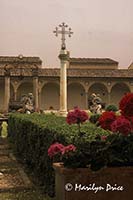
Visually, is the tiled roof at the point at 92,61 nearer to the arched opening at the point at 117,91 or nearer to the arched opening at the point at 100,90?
the arched opening at the point at 117,91

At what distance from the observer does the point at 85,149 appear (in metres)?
3.40

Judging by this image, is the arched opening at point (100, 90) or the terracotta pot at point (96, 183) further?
the arched opening at point (100, 90)

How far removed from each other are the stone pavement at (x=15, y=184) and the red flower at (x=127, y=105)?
80.6 inches

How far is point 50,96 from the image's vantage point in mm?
43375

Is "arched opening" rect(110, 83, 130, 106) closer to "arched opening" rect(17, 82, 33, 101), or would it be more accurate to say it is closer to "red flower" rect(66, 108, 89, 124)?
"arched opening" rect(17, 82, 33, 101)

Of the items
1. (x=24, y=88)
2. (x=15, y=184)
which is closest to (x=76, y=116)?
(x=15, y=184)

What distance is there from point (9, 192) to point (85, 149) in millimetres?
2863

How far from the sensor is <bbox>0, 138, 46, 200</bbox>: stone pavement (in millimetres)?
5602

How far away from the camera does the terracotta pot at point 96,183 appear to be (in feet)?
10.6

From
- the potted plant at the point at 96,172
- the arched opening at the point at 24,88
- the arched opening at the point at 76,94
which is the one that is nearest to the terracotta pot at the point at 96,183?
the potted plant at the point at 96,172

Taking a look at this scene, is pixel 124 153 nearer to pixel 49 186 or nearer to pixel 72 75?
pixel 49 186

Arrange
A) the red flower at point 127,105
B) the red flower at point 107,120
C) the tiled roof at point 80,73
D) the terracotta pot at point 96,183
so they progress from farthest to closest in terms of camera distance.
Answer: the tiled roof at point 80,73
the red flower at point 107,120
the red flower at point 127,105
the terracotta pot at point 96,183

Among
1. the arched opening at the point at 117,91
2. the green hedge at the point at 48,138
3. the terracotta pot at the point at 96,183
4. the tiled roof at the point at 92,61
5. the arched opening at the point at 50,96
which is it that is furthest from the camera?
the tiled roof at the point at 92,61

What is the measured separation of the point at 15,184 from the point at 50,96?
36.9m
